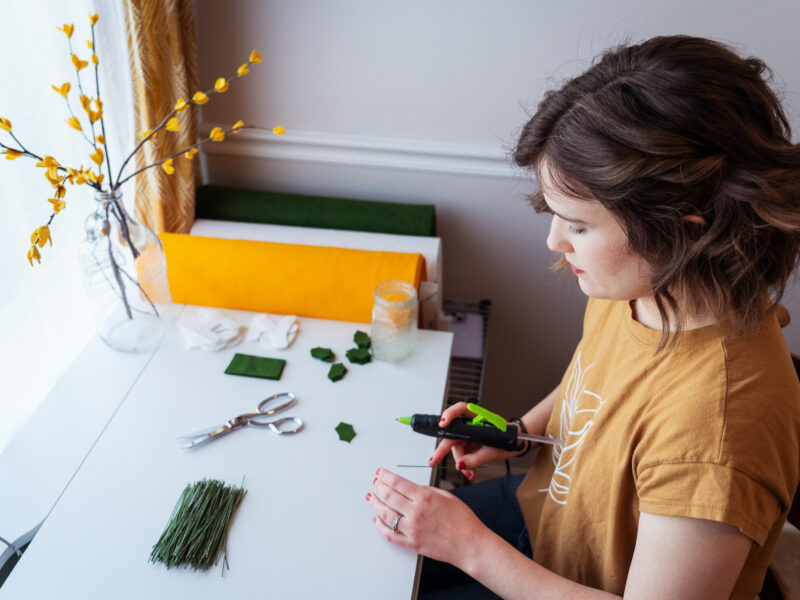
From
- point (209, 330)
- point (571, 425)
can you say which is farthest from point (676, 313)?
point (209, 330)

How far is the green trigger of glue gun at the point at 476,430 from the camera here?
96 cm

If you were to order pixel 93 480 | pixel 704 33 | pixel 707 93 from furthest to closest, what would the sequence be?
pixel 704 33 < pixel 93 480 < pixel 707 93

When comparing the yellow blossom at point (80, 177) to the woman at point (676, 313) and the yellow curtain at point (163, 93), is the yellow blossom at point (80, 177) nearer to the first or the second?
the yellow curtain at point (163, 93)

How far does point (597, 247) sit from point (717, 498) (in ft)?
0.98

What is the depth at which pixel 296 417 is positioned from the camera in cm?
102

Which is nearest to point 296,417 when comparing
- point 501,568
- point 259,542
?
point 259,542

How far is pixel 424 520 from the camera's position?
2.77ft

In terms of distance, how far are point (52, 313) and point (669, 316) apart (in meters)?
0.98

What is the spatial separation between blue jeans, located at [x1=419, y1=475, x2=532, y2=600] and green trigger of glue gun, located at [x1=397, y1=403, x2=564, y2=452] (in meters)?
0.19

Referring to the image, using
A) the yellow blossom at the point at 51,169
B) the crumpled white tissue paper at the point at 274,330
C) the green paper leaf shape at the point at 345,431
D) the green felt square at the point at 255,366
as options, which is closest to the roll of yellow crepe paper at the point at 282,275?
the crumpled white tissue paper at the point at 274,330

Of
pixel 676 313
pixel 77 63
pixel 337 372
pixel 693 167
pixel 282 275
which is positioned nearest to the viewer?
pixel 693 167

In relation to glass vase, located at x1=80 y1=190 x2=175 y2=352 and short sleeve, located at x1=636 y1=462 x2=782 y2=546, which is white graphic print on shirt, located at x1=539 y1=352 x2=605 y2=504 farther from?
glass vase, located at x1=80 y1=190 x2=175 y2=352

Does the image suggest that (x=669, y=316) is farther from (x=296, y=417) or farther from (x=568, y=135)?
(x=296, y=417)

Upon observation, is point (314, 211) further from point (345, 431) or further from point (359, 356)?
point (345, 431)
